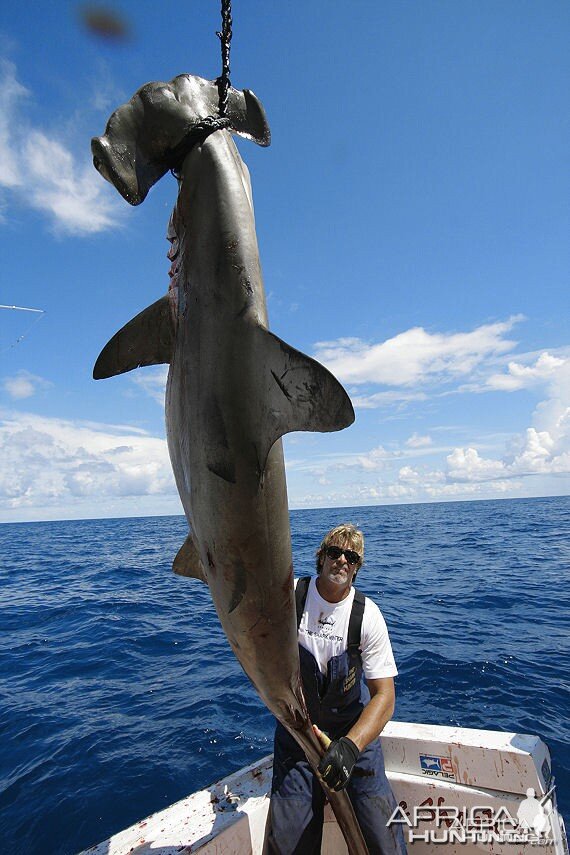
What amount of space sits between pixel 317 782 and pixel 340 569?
1.59 metres

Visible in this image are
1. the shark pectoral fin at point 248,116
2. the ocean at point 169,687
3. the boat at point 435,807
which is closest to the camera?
the shark pectoral fin at point 248,116

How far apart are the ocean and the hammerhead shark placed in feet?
15.8

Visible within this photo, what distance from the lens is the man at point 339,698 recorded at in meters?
3.63

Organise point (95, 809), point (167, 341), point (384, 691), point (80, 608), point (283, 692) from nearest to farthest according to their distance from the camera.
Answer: point (167, 341)
point (283, 692)
point (384, 691)
point (95, 809)
point (80, 608)

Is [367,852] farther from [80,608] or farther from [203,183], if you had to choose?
[80,608]

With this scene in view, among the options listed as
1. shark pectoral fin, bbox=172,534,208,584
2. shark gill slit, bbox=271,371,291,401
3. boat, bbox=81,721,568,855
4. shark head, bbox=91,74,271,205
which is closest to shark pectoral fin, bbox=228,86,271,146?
shark head, bbox=91,74,271,205

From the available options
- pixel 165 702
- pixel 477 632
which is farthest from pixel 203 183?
pixel 477 632

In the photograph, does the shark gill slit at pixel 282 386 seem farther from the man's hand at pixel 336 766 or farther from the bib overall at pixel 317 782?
the man's hand at pixel 336 766

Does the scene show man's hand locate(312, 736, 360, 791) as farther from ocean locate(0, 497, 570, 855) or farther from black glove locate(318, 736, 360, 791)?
ocean locate(0, 497, 570, 855)

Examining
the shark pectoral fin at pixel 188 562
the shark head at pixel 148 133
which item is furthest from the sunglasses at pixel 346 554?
the shark head at pixel 148 133

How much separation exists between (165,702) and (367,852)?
620 cm

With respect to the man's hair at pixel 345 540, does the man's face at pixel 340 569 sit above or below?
below

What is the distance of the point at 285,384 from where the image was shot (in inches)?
90.4

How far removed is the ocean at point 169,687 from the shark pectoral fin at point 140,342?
5.33 meters
